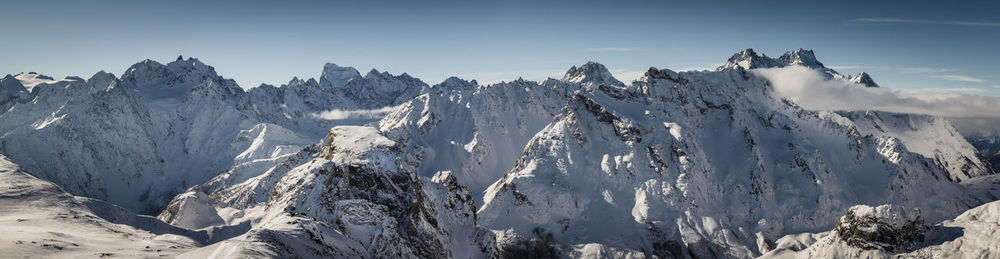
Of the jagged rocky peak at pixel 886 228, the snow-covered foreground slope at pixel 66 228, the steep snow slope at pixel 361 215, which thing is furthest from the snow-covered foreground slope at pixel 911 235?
the snow-covered foreground slope at pixel 66 228

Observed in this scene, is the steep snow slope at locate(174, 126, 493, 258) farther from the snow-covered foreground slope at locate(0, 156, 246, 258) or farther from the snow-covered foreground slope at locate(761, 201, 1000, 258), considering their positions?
the snow-covered foreground slope at locate(761, 201, 1000, 258)

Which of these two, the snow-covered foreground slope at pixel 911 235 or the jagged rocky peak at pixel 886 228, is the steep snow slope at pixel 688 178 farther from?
the jagged rocky peak at pixel 886 228

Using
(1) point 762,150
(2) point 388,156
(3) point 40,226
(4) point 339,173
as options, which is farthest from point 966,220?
(3) point 40,226

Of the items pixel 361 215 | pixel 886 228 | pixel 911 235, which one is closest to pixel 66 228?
pixel 361 215

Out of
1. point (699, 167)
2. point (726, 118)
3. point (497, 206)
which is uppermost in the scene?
point (726, 118)

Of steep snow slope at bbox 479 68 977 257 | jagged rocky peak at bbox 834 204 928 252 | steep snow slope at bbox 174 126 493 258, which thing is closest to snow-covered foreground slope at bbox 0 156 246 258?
steep snow slope at bbox 174 126 493 258

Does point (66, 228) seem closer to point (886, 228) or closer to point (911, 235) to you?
point (886, 228)

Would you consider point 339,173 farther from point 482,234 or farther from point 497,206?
point 497,206
